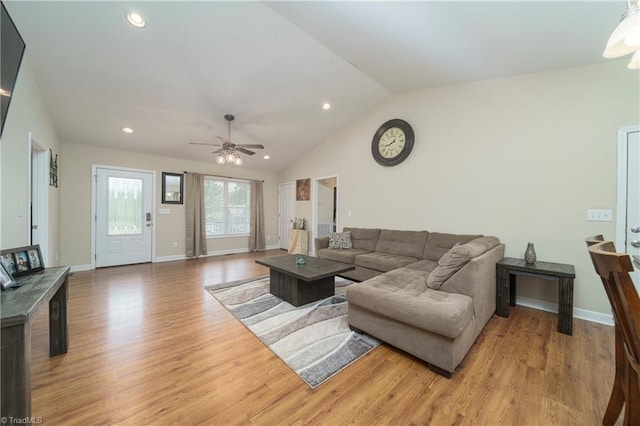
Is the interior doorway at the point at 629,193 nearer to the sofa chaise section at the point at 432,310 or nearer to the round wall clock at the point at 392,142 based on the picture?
the sofa chaise section at the point at 432,310

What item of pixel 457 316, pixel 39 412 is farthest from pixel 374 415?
pixel 39 412

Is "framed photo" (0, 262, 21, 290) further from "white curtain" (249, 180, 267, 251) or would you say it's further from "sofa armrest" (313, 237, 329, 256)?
"white curtain" (249, 180, 267, 251)

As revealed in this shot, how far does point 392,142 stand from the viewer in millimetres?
4395

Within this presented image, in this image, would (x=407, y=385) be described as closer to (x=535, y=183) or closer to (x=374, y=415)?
(x=374, y=415)

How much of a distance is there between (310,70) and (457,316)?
3354mm

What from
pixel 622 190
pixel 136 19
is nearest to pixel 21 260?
pixel 136 19

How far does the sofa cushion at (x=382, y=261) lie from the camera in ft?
11.5

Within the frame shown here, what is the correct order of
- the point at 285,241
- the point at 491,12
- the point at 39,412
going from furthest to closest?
1. the point at 285,241
2. the point at 491,12
3. the point at 39,412

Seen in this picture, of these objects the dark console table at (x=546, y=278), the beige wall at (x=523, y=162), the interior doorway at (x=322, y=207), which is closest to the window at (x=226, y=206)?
the interior doorway at (x=322, y=207)

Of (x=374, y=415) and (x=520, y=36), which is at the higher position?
(x=520, y=36)

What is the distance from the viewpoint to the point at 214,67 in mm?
3104

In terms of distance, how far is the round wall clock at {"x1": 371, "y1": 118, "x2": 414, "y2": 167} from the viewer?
4160 mm

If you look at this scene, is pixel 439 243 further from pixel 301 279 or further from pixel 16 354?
pixel 16 354

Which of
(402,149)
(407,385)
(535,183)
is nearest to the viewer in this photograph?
(407,385)
